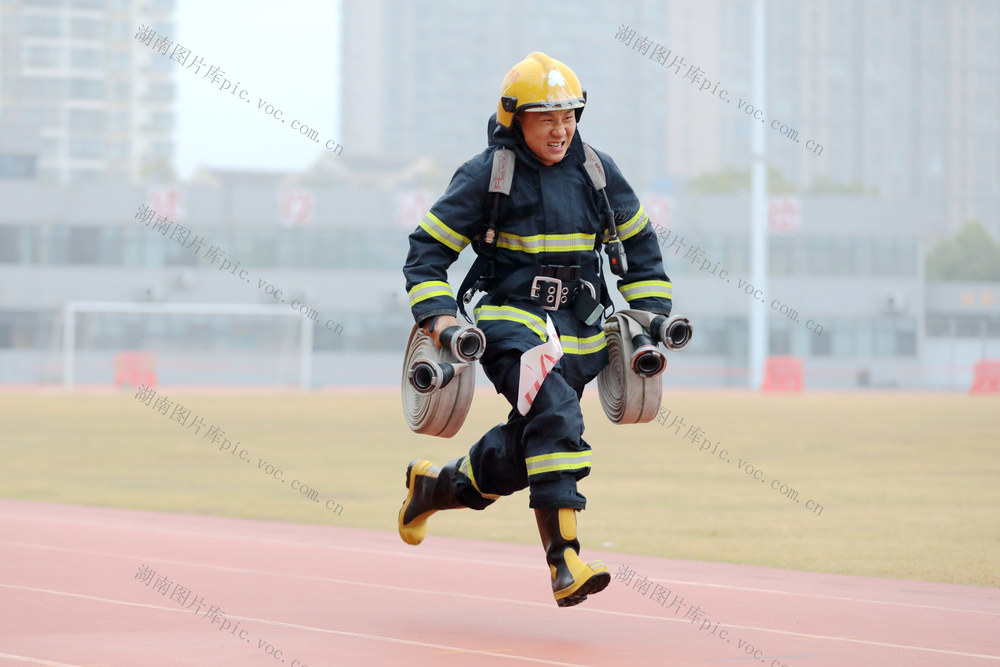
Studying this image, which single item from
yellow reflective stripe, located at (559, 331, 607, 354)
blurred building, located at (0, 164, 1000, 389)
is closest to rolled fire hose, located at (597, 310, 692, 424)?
yellow reflective stripe, located at (559, 331, 607, 354)

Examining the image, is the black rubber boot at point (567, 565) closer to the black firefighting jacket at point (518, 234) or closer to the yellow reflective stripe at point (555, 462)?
the yellow reflective stripe at point (555, 462)

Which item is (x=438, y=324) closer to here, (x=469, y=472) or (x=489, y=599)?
(x=469, y=472)

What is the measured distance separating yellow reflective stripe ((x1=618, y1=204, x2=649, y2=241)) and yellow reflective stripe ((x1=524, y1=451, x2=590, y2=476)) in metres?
1.04

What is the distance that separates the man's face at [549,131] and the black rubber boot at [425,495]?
1.35 meters

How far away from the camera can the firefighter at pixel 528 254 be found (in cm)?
573

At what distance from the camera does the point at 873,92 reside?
146375 mm

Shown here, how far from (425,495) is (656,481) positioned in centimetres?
833

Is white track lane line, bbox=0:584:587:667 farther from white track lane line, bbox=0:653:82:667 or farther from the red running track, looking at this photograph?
white track lane line, bbox=0:653:82:667

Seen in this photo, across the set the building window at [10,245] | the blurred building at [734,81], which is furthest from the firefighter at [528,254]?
the blurred building at [734,81]

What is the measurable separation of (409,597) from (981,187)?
490 feet

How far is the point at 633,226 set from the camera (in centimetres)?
609

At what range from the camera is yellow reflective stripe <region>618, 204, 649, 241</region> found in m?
6.08

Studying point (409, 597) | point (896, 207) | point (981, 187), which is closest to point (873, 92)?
point (981, 187)

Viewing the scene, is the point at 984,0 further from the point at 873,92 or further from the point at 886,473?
the point at 886,473
